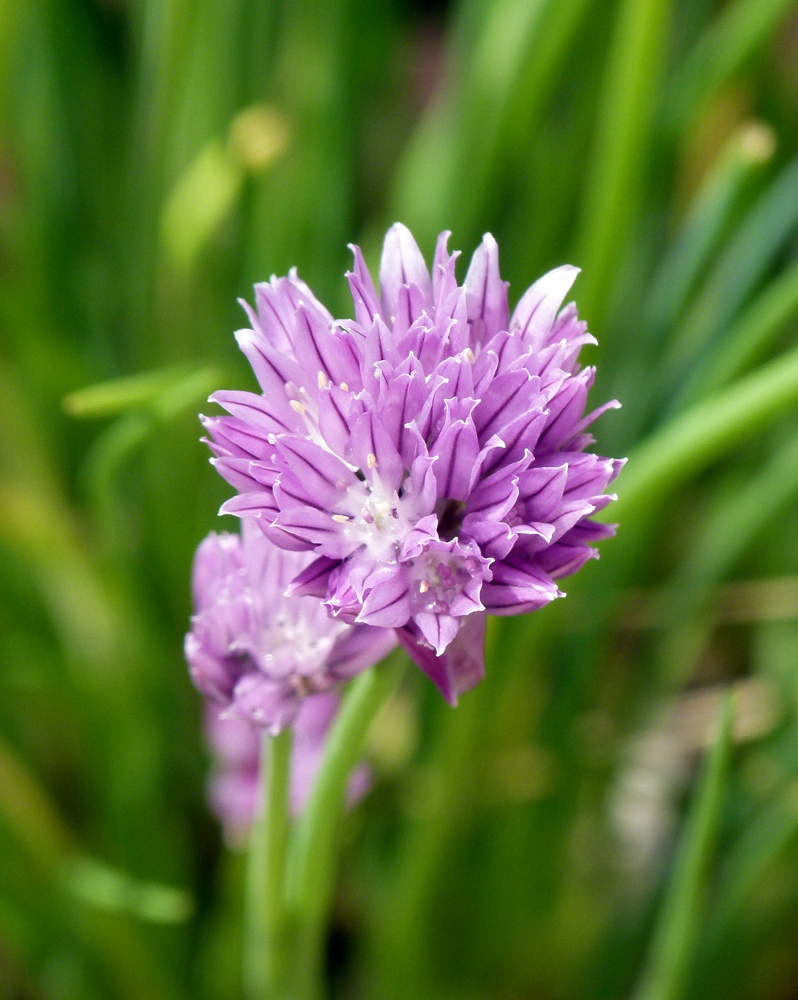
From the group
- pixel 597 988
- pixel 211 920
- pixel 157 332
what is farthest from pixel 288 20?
pixel 597 988

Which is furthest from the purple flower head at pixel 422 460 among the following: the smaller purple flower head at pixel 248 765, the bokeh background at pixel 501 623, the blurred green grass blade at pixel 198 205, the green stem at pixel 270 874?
the blurred green grass blade at pixel 198 205

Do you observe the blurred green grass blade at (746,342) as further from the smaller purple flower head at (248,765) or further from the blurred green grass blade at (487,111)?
the smaller purple flower head at (248,765)

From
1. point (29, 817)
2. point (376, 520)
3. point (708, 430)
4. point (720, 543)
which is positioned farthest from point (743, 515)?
point (29, 817)

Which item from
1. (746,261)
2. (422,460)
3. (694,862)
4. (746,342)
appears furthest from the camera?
(746,261)

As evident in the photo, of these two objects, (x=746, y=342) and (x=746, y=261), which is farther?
(x=746, y=261)

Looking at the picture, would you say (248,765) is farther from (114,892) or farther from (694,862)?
(694,862)

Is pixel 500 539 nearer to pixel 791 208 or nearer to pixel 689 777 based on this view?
pixel 791 208

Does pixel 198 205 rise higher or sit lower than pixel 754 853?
higher
